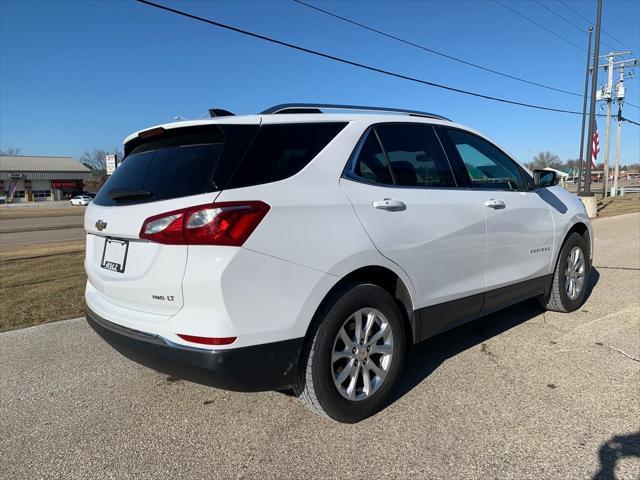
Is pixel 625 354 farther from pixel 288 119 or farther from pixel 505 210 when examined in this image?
pixel 288 119

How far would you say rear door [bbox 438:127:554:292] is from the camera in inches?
153

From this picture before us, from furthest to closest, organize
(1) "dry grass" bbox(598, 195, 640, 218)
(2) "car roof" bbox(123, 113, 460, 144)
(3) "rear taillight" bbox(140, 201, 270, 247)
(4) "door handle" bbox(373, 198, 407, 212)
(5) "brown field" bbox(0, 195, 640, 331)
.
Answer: (1) "dry grass" bbox(598, 195, 640, 218) → (5) "brown field" bbox(0, 195, 640, 331) → (4) "door handle" bbox(373, 198, 407, 212) → (2) "car roof" bbox(123, 113, 460, 144) → (3) "rear taillight" bbox(140, 201, 270, 247)

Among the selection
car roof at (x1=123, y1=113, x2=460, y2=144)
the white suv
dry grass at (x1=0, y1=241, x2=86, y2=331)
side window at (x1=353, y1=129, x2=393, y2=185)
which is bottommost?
dry grass at (x1=0, y1=241, x2=86, y2=331)

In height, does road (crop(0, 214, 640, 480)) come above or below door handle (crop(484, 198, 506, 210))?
below

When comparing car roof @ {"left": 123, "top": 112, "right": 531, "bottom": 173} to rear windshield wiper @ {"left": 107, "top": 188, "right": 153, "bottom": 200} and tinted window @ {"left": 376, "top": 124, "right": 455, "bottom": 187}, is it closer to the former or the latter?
tinted window @ {"left": 376, "top": 124, "right": 455, "bottom": 187}

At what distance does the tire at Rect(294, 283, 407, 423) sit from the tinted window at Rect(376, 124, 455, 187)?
0.86 metres

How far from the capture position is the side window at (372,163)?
3.06 m

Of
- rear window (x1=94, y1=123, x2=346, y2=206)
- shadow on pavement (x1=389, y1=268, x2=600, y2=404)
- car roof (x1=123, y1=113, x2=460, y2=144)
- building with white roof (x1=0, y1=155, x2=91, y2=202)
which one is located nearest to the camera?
rear window (x1=94, y1=123, x2=346, y2=206)

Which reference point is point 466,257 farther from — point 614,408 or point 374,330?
point 614,408

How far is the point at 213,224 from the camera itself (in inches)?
94.6

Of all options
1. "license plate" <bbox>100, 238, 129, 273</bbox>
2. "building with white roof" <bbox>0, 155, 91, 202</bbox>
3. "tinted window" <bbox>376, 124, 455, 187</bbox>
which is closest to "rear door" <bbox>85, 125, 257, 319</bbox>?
"license plate" <bbox>100, 238, 129, 273</bbox>

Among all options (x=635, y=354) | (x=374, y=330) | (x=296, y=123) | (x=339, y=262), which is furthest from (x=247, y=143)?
(x=635, y=354)

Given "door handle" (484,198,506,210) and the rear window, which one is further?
"door handle" (484,198,506,210)

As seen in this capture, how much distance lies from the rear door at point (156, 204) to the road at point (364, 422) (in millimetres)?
832
